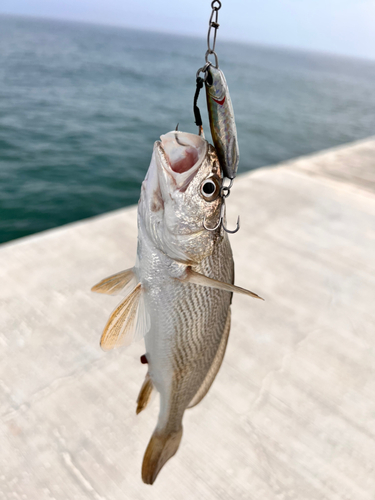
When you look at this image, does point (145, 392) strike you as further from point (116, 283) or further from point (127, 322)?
point (116, 283)

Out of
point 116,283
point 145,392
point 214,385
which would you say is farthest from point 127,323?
point 214,385

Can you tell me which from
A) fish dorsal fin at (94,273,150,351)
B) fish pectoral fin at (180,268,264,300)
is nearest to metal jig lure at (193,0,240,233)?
fish pectoral fin at (180,268,264,300)

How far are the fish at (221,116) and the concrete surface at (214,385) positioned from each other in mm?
1856

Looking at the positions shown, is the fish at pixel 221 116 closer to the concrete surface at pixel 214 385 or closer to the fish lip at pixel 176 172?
the fish lip at pixel 176 172

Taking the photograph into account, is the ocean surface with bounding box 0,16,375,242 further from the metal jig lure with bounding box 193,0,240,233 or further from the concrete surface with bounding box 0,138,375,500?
the metal jig lure with bounding box 193,0,240,233

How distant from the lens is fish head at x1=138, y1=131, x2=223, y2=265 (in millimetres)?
1505

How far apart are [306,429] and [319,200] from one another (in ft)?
13.4

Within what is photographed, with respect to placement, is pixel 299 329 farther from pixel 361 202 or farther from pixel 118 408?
pixel 361 202

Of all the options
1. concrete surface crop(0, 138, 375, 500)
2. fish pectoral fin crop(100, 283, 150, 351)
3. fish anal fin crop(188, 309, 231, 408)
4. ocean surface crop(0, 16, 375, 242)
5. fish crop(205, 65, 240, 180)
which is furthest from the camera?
ocean surface crop(0, 16, 375, 242)

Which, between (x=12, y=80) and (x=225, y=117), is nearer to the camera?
(x=225, y=117)

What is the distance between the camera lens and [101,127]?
16.0 meters

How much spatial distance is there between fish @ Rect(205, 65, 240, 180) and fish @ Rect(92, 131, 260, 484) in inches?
1.9

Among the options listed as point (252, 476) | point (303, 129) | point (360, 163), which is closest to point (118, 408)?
point (252, 476)

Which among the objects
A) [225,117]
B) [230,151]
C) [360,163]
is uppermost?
[225,117]
